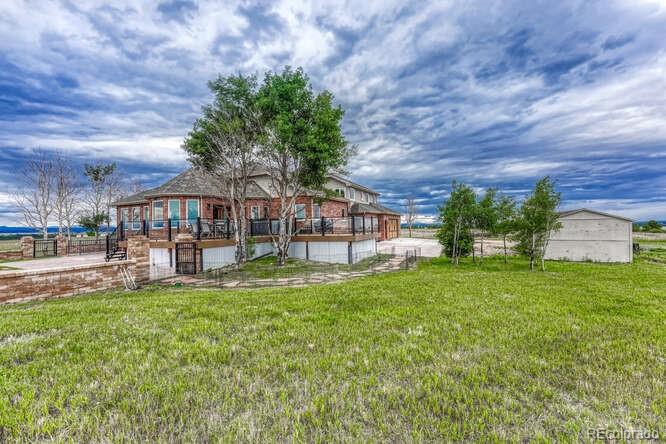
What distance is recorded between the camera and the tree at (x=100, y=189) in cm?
2822

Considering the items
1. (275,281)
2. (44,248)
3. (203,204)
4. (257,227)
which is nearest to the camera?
(275,281)

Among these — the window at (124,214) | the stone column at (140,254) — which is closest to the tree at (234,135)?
the stone column at (140,254)

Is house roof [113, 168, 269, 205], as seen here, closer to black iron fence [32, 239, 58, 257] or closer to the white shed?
black iron fence [32, 239, 58, 257]

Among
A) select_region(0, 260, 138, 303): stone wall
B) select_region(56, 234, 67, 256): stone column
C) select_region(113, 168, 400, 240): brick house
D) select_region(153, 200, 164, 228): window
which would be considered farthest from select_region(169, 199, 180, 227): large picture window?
select_region(56, 234, 67, 256): stone column

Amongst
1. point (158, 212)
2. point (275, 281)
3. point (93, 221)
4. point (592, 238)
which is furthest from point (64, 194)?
point (592, 238)

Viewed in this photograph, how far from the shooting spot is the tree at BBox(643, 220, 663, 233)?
45.4 m

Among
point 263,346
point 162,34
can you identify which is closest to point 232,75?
point 162,34

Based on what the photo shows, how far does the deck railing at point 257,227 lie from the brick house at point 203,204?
0.14 meters

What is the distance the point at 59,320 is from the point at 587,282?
46.1ft

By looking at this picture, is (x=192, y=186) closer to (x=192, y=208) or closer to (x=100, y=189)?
(x=192, y=208)

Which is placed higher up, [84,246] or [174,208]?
[174,208]

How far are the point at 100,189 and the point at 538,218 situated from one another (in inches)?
1530

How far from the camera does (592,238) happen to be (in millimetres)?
17625

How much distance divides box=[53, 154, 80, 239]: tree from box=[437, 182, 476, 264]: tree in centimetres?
3177
